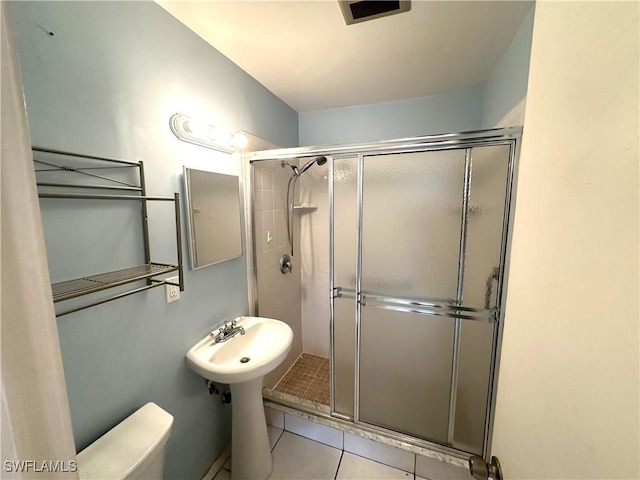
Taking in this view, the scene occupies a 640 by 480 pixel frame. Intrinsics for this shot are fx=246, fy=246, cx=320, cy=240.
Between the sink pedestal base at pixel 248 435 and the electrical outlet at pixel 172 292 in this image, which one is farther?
the sink pedestal base at pixel 248 435

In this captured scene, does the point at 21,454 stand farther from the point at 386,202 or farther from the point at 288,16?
the point at 288,16

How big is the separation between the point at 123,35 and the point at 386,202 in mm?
1408

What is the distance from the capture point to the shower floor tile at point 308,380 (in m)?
2.05

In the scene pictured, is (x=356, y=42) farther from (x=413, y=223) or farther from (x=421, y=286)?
(x=421, y=286)

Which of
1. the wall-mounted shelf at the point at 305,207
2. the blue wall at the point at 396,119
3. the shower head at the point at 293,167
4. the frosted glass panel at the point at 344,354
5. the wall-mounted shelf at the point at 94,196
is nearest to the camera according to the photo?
the wall-mounted shelf at the point at 94,196

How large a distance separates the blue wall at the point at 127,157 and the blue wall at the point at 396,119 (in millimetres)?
984

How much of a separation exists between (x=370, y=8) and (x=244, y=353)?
6.37 feet

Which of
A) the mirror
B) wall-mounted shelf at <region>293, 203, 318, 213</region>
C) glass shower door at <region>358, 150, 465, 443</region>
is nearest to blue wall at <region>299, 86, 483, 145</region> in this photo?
wall-mounted shelf at <region>293, 203, 318, 213</region>

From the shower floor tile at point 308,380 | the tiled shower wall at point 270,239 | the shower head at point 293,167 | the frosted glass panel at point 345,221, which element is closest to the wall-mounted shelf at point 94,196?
the tiled shower wall at point 270,239

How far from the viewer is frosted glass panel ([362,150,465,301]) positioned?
1341mm

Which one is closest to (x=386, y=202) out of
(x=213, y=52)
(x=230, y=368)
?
(x=230, y=368)

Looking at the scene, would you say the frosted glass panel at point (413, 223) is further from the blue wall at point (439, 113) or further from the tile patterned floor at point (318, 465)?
the tile patterned floor at point (318, 465)

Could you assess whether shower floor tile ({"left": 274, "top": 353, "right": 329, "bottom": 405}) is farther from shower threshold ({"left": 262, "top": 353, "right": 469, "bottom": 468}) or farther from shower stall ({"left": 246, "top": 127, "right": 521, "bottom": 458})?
shower stall ({"left": 246, "top": 127, "right": 521, "bottom": 458})

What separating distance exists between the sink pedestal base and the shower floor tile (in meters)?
0.56
